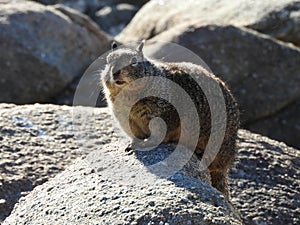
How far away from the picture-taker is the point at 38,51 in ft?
46.4

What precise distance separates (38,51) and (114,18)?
8431 millimetres

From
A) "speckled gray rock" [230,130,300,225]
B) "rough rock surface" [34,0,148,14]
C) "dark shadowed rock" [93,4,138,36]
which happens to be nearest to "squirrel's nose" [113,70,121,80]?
"speckled gray rock" [230,130,300,225]

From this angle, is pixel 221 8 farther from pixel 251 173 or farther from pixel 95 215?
pixel 95 215

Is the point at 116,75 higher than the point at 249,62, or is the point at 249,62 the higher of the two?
the point at 116,75

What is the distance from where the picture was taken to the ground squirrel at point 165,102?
7.66 meters

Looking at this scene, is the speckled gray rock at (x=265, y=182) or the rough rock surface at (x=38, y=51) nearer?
the speckled gray rock at (x=265, y=182)

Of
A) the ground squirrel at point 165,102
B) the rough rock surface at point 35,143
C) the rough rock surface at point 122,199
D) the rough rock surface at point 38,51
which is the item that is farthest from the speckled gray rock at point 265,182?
the rough rock surface at point 38,51

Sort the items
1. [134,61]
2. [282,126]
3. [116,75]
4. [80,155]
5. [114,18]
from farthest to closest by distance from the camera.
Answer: [114,18] < [282,126] < [80,155] < [134,61] < [116,75]

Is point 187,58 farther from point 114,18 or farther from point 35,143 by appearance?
point 114,18

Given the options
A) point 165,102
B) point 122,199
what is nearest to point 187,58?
point 165,102

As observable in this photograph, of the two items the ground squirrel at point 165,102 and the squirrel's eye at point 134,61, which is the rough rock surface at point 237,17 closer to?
the ground squirrel at point 165,102

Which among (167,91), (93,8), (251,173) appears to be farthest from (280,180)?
(93,8)

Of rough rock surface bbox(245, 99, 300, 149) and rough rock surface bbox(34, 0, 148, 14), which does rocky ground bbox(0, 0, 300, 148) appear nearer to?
rough rock surface bbox(245, 99, 300, 149)

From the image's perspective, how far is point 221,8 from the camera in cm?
1634
